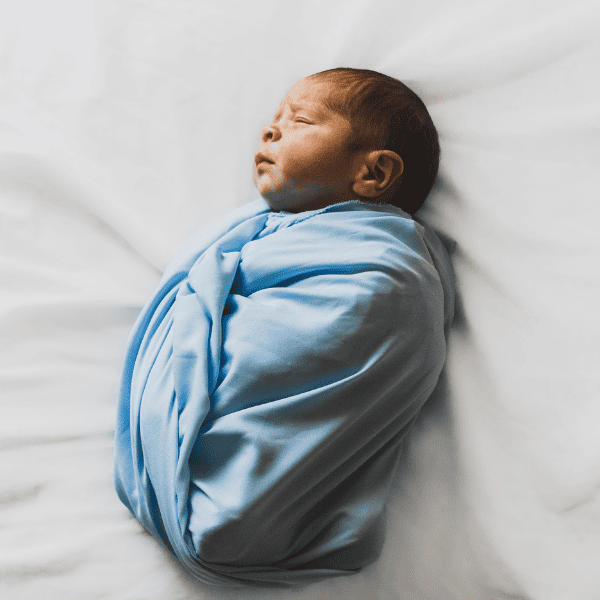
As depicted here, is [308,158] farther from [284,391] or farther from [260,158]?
[284,391]

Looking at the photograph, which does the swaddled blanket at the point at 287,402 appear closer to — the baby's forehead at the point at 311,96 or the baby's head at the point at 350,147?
the baby's head at the point at 350,147

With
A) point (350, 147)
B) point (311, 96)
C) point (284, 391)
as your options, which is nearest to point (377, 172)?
point (350, 147)

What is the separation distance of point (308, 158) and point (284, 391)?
36 cm

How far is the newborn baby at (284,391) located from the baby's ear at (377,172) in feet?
0.14

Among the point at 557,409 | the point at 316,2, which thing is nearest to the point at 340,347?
the point at 557,409

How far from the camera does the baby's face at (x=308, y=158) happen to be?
0.87 metres

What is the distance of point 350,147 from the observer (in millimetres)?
872

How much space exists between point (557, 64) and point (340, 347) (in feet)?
1.77

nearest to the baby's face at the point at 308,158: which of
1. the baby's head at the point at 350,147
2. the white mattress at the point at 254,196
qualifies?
the baby's head at the point at 350,147

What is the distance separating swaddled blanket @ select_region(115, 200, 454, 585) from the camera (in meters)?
0.69

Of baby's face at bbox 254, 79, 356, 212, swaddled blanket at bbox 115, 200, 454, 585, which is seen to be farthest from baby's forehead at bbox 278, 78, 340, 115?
swaddled blanket at bbox 115, 200, 454, 585

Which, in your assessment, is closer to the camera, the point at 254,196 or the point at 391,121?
the point at 391,121

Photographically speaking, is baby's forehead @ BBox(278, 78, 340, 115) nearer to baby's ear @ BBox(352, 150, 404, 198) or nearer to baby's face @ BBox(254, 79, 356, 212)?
baby's face @ BBox(254, 79, 356, 212)

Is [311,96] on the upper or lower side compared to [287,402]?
upper
